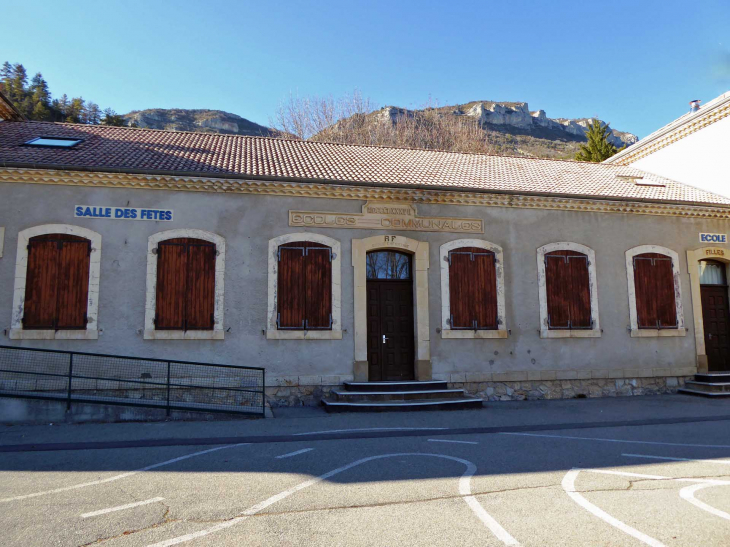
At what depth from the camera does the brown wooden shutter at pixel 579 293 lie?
13109 millimetres

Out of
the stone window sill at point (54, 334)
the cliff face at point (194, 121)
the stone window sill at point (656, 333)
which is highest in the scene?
the cliff face at point (194, 121)

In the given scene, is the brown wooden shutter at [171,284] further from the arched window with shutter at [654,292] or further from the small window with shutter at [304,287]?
the arched window with shutter at [654,292]

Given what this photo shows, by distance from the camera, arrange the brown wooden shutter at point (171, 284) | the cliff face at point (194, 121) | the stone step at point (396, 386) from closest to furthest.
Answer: the brown wooden shutter at point (171, 284) < the stone step at point (396, 386) < the cliff face at point (194, 121)

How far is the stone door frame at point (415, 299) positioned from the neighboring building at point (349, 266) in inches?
1.5

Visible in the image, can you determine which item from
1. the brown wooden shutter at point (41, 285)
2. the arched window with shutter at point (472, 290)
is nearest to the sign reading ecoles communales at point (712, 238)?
the arched window with shutter at point (472, 290)

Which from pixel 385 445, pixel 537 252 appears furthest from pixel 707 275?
pixel 385 445

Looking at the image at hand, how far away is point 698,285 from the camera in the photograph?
1409 centimetres

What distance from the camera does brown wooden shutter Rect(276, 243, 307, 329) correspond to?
11594 millimetres

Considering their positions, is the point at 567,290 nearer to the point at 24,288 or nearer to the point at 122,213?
the point at 122,213

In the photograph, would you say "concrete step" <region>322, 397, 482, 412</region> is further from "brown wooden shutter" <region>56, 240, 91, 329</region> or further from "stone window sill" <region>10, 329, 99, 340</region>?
"brown wooden shutter" <region>56, 240, 91, 329</region>

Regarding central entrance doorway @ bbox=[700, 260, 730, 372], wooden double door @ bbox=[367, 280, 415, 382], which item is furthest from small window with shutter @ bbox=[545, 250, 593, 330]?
central entrance doorway @ bbox=[700, 260, 730, 372]

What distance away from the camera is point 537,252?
13094mm

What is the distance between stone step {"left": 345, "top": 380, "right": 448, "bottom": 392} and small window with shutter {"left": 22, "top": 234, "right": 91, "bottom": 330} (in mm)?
5563

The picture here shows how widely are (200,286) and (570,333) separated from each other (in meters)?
8.60
